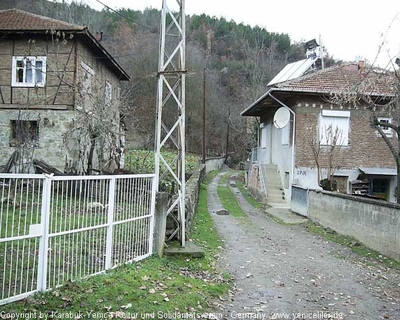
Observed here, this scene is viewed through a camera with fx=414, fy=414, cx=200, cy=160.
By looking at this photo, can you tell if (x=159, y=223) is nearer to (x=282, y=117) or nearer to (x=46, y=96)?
(x=46, y=96)

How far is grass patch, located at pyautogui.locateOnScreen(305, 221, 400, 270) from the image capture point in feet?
31.9

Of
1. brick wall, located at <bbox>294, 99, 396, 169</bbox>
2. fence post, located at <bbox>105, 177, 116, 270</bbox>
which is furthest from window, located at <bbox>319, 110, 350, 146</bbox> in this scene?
fence post, located at <bbox>105, 177, 116, 270</bbox>

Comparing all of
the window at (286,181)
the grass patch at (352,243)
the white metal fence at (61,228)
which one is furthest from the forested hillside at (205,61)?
the white metal fence at (61,228)

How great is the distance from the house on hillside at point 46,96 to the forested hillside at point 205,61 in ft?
47.2

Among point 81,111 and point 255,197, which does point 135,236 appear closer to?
point 81,111

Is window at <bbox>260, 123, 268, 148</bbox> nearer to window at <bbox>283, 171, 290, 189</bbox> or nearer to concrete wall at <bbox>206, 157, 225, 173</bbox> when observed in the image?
window at <bbox>283, 171, 290, 189</bbox>

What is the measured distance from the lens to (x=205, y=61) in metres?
55.1

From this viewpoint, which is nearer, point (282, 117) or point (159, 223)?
point (159, 223)

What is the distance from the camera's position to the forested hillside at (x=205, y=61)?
127ft

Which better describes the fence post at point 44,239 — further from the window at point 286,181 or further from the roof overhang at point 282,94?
the window at point 286,181

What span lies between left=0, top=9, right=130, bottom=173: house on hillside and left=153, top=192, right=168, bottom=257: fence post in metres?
10.2

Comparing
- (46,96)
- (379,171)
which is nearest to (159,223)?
(46,96)

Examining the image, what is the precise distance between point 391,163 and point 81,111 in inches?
587

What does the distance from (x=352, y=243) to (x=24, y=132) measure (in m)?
14.1
